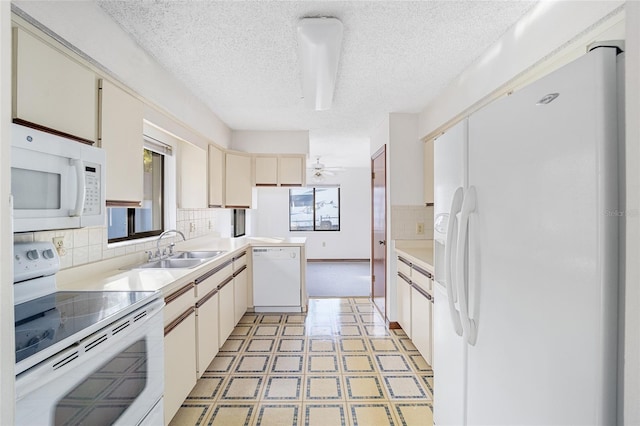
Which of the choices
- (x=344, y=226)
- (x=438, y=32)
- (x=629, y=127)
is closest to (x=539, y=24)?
(x=438, y=32)

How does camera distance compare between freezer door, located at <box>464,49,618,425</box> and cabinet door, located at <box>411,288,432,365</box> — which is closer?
freezer door, located at <box>464,49,618,425</box>

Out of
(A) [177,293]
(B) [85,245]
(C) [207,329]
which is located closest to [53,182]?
(B) [85,245]

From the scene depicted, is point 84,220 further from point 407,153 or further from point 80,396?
point 407,153

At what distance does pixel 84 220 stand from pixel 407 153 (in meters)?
3.02

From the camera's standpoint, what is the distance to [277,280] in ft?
12.9

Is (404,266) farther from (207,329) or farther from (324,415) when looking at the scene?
(207,329)

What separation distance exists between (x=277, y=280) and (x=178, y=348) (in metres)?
2.01

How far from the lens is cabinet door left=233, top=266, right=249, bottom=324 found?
3377 millimetres

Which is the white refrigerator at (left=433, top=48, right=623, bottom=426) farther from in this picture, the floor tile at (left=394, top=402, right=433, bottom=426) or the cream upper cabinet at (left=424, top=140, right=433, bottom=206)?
the cream upper cabinet at (left=424, top=140, right=433, bottom=206)

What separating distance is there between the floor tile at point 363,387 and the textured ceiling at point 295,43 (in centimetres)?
233

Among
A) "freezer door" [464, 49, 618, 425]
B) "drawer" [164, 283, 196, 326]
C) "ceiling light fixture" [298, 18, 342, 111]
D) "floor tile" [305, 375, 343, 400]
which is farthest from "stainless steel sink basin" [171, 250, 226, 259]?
"freezer door" [464, 49, 618, 425]

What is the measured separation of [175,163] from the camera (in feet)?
10.7

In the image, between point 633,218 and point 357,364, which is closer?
point 633,218

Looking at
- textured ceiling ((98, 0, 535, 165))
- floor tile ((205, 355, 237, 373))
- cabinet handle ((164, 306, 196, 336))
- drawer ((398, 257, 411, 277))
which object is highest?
textured ceiling ((98, 0, 535, 165))
